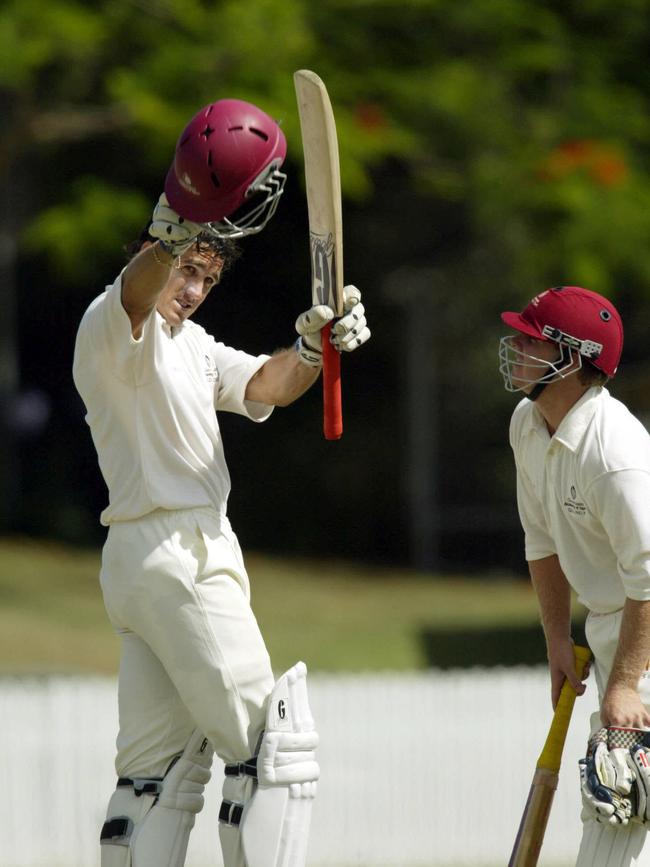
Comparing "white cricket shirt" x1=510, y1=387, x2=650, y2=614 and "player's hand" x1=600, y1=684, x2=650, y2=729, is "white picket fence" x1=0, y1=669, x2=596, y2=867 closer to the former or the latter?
"white cricket shirt" x1=510, y1=387, x2=650, y2=614

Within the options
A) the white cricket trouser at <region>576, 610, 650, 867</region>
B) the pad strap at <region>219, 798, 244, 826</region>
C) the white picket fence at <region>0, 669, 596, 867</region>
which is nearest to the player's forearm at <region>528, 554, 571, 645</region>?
the white cricket trouser at <region>576, 610, 650, 867</region>

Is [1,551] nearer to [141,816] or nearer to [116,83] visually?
[116,83]

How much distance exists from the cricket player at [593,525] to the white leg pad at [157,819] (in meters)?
0.87

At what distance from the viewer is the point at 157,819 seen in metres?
3.33

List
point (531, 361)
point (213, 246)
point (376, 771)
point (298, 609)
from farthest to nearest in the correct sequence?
point (298, 609)
point (376, 771)
point (213, 246)
point (531, 361)

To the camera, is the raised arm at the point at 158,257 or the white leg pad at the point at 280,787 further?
the white leg pad at the point at 280,787

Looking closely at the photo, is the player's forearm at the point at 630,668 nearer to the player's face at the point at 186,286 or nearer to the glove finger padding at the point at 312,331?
the glove finger padding at the point at 312,331

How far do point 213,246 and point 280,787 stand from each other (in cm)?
123

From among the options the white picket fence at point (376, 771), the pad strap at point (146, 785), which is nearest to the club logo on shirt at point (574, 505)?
the pad strap at point (146, 785)

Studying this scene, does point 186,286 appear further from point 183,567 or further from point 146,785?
point 146,785

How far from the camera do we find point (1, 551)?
13.7 m

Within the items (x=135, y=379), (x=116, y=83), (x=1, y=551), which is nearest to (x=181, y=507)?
(x=135, y=379)

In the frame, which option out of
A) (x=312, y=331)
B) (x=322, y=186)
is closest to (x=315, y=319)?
(x=312, y=331)

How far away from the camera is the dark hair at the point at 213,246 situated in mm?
3412
